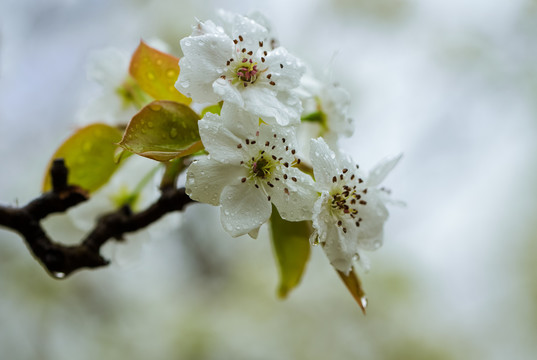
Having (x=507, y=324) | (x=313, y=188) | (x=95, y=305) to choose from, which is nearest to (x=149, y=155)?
(x=313, y=188)

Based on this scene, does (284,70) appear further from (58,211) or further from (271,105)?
(58,211)

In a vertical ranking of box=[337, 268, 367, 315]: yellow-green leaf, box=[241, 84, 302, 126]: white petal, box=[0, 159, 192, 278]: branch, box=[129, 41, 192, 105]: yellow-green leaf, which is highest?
box=[241, 84, 302, 126]: white petal

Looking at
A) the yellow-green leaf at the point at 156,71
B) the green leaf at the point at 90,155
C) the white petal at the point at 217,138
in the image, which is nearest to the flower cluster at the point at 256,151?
the white petal at the point at 217,138

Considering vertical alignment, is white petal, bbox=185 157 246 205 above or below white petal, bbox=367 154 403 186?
below

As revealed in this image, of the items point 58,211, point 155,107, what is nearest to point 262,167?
point 155,107

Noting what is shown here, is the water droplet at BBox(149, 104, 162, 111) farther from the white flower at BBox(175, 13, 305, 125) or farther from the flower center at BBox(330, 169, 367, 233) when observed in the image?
the flower center at BBox(330, 169, 367, 233)

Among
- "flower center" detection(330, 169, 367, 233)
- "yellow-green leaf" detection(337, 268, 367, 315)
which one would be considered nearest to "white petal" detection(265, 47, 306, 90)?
"flower center" detection(330, 169, 367, 233)
